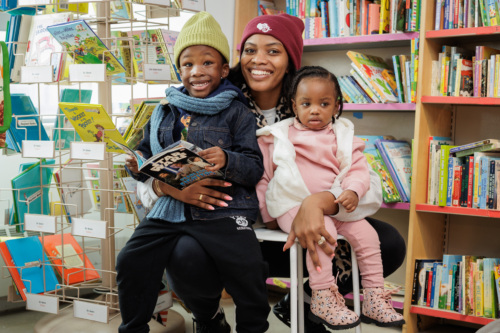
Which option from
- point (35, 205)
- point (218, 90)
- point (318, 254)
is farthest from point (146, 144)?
point (35, 205)

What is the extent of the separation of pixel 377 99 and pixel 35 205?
156 cm

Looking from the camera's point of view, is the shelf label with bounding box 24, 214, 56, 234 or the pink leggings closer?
the pink leggings

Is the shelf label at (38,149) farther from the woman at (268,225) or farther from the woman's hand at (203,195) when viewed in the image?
the woman's hand at (203,195)

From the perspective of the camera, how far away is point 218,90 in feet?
6.39

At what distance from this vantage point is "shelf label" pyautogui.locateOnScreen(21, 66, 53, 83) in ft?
7.65

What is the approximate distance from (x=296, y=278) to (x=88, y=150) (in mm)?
900

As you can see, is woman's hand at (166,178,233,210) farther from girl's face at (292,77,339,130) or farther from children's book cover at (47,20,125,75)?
children's book cover at (47,20,125,75)

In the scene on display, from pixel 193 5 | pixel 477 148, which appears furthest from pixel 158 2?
pixel 477 148

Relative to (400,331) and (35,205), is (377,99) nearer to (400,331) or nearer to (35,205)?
(400,331)

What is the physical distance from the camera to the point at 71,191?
254cm

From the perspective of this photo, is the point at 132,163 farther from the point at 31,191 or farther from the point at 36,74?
the point at 31,191

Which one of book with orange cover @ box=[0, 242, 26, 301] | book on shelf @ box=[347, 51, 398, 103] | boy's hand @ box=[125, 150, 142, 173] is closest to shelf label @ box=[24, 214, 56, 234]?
book with orange cover @ box=[0, 242, 26, 301]

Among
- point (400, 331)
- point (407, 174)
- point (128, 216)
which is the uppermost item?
point (407, 174)

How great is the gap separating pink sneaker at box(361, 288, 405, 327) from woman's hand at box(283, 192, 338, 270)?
199 millimetres
